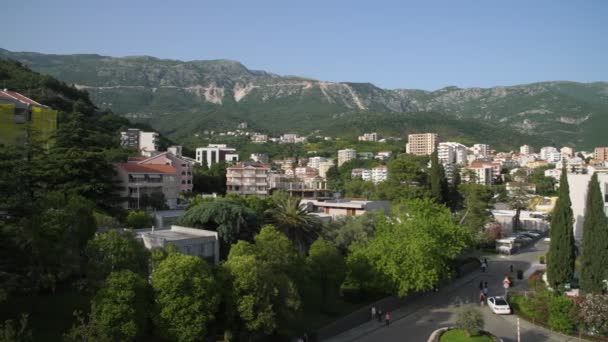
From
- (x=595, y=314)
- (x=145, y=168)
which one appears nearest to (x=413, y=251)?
(x=595, y=314)

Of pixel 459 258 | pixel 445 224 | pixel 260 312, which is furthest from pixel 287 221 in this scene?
pixel 459 258

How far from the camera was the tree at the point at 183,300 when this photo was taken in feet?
58.4

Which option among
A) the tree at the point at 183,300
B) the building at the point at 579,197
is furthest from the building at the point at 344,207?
the tree at the point at 183,300

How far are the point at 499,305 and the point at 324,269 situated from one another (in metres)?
9.63

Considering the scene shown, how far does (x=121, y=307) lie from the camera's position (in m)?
16.7

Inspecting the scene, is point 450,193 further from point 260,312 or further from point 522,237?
point 260,312

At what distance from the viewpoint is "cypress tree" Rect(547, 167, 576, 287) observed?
30.2 metres

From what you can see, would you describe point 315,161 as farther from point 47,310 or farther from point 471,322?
point 47,310

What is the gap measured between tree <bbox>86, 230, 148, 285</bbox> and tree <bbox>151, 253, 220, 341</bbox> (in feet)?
4.60

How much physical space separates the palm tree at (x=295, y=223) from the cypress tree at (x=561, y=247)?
528 inches

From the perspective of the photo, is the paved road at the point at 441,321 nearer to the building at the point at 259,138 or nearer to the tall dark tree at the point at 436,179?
the tall dark tree at the point at 436,179

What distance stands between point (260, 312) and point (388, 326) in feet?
27.5

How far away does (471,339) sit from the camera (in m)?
21.5

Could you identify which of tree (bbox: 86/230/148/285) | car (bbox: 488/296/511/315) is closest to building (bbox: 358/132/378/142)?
car (bbox: 488/296/511/315)
